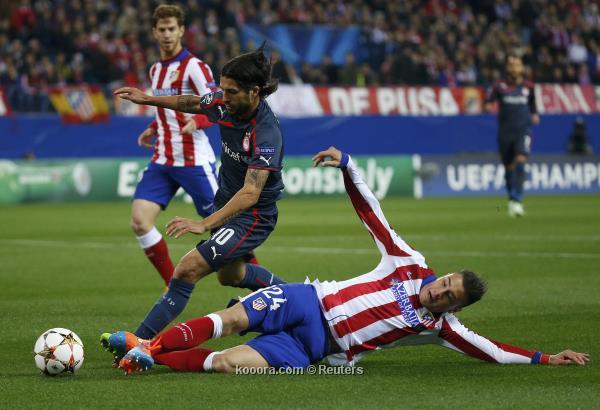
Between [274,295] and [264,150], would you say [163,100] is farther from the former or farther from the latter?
[274,295]

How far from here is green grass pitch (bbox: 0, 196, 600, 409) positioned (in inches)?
243

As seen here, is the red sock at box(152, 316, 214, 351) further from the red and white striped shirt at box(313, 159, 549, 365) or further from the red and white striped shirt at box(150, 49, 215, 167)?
the red and white striped shirt at box(150, 49, 215, 167)

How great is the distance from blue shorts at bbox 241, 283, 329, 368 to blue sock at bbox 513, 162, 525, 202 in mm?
14177

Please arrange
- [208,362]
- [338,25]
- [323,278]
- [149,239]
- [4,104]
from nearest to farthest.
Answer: [208,362] < [149,239] < [323,278] < [4,104] < [338,25]

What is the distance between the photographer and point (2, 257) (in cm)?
1434

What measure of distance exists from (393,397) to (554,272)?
6.66m

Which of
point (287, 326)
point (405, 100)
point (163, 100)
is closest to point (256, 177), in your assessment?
point (287, 326)

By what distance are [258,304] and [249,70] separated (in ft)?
4.77

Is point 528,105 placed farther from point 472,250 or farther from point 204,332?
point 204,332

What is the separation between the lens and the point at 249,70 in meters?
7.15

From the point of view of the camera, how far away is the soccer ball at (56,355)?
6.71 metres

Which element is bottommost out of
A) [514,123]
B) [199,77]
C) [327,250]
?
[327,250]

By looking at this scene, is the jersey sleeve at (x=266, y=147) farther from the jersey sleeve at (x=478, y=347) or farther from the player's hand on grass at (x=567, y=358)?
the player's hand on grass at (x=567, y=358)

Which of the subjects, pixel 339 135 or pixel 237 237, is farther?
pixel 339 135
